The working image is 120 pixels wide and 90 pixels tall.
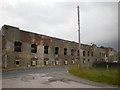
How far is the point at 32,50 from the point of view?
27531 millimetres

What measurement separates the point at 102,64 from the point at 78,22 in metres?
7.26

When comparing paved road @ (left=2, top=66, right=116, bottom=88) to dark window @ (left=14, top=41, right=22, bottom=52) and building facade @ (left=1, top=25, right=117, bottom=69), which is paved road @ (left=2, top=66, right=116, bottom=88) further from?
dark window @ (left=14, top=41, right=22, bottom=52)

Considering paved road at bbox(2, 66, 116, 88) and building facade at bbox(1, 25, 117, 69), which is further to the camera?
building facade at bbox(1, 25, 117, 69)

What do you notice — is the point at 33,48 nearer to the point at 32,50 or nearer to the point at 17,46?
the point at 32,50

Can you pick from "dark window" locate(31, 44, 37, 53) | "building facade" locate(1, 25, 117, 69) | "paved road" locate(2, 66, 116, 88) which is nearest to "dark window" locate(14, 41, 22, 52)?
"building facade" locate(1, 25, 117, 69)

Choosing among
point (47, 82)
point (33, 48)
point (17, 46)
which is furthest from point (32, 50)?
point (47, 82)

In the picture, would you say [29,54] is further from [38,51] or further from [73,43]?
[73,43]

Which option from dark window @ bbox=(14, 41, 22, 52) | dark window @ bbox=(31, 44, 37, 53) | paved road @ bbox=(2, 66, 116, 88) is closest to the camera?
paved road @ bbox=(2, 66, 116, 88)

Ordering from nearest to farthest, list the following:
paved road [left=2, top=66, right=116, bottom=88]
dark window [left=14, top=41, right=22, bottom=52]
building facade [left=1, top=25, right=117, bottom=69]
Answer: paved road [left=2, top=66, right=116, bottom=88]
building facade [left=1, top=25, right=117, bottom=69]
dark window [left=14, top=41, right=22, bottom=52]

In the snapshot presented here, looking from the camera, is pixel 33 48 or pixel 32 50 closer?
pixel 32 50

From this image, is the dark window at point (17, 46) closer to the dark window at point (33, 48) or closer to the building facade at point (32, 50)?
the building facade at point (32, 50)

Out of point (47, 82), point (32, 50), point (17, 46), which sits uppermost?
point (17, 46)

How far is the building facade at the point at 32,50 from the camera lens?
23.4 meters

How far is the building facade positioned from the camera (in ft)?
76.9
